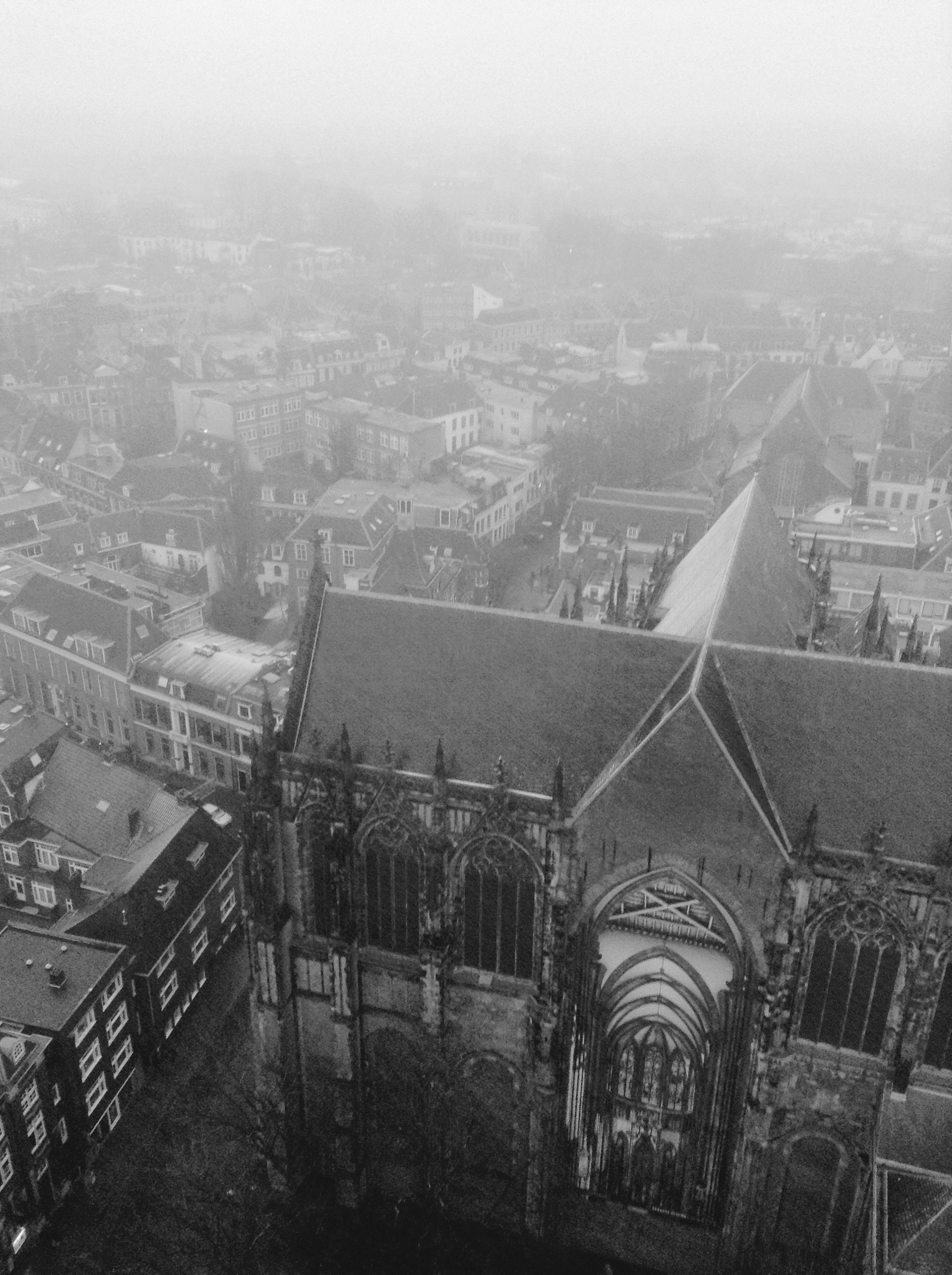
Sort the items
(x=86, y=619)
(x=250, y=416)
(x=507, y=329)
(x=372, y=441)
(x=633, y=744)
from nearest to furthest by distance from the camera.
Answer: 1. (x=633, y=744)
2. (x=86, y=619)
3. (x=372, y=441)
4. (x=250, y=416)
5. (x=507, y=329)

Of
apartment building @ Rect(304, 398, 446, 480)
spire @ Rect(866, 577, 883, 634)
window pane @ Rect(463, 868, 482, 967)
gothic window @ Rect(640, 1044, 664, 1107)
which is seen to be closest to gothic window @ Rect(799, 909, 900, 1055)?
gothic window @ Rect(640, 1044, 664, 1107)

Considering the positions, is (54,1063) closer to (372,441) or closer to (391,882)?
(391,882)

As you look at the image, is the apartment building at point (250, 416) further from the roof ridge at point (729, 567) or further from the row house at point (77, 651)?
the roof ridge at point (729, 567)

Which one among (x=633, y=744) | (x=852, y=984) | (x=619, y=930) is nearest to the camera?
(x=852, y=984)

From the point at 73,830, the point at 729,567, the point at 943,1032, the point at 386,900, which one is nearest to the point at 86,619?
the point at 73,830

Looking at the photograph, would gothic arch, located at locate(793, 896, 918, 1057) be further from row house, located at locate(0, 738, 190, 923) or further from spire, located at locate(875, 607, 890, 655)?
row house, located at locate(0, 738, 190, 923)

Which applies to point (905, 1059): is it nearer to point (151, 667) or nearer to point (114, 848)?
point (114, 848)

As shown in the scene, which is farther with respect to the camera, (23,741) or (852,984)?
(23,741)
